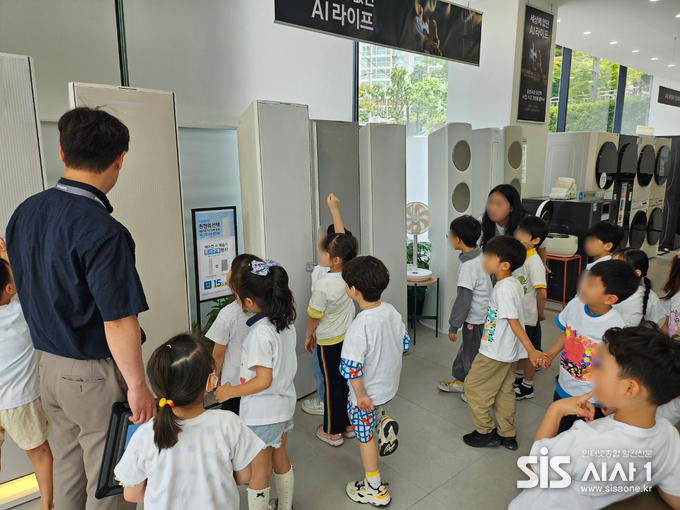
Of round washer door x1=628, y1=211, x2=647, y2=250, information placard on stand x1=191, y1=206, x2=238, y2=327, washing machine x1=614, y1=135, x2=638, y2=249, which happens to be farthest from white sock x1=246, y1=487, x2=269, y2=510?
round washer door x1=628, y1=211, x2=647, y2=250

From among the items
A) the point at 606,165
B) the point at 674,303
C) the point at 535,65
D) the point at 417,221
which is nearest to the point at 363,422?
the point at 674,303

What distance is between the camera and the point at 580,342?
1939mm

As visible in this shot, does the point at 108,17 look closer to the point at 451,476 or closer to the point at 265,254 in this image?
the point at 265,254

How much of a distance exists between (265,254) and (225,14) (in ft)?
6.16

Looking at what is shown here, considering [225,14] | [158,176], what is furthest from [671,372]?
[225,14]

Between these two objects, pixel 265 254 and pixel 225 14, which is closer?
pixel 265 254

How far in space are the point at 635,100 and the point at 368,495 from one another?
11071 millimetres

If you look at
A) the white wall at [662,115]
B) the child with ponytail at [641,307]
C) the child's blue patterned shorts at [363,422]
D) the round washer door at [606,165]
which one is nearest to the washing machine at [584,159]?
the round washer door at [606,165]

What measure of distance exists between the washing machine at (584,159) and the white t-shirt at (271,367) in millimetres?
5202

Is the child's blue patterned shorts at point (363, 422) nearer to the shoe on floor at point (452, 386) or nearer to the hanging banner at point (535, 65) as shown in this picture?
the shoe on floor at point (452, 386)

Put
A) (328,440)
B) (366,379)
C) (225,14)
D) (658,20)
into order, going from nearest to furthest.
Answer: (366,379) → (328,440) → (225,14) → (658,20)

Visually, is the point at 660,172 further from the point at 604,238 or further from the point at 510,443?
the point at 510,443

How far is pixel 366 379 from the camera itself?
6.56 feet

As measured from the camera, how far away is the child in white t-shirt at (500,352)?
2309 millimetres
